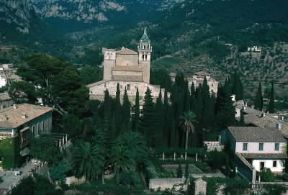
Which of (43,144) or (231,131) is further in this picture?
(231,131)

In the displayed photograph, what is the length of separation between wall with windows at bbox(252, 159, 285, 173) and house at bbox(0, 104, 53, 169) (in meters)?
18.2

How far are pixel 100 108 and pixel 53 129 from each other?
514cm

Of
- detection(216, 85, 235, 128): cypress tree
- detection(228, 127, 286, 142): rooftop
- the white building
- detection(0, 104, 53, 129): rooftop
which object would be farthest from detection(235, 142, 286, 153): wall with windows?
the white building

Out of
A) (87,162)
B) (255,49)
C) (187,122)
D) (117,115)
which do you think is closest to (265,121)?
(187,122)

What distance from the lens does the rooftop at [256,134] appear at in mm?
52469

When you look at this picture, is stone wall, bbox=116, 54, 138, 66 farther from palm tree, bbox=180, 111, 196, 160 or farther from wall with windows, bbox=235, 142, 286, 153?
wall with windows, bbox=235, 142, 286, 153

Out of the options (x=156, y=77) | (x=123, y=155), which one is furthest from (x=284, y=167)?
(x=156, y=77)

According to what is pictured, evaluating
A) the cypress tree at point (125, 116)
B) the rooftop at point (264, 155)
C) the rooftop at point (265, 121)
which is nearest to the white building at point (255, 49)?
the rooftop at point (265, 121)

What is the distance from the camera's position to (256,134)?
2094 inches

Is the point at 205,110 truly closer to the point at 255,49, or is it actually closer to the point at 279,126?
the point at 279,126

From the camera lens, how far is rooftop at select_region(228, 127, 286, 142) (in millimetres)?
52469

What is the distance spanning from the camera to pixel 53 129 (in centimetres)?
6244

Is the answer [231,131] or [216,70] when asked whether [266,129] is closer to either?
[231,131]

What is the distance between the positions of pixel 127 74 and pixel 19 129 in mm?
34692
